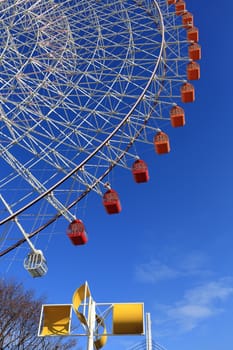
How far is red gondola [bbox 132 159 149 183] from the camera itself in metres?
16.4

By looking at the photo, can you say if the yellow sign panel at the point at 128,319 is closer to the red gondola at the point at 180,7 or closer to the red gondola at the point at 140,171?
the red gondola at the point at 140,171

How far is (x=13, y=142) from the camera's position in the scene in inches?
592

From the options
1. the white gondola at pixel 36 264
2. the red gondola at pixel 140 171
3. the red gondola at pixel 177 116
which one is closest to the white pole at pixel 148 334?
the white gondola at pixel 36 264

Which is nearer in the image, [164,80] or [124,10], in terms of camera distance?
[164,80]

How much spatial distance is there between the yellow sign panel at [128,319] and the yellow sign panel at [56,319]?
4.37 ft

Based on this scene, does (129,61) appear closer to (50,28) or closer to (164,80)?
(164,80)

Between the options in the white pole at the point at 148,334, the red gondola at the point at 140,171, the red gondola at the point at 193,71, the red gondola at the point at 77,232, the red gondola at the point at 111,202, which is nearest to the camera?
the white pole at the point at 148,334

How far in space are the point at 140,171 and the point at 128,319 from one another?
6843 millimetres

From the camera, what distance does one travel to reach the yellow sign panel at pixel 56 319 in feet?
35.8

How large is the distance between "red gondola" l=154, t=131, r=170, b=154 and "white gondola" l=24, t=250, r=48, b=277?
283 inches

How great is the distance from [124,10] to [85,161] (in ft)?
32.4

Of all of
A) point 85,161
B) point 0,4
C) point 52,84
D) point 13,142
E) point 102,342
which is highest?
point 0,4

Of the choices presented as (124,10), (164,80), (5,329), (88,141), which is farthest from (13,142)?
(5,329)

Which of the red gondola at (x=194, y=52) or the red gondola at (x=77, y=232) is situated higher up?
the red gondola at (x=194, y=52)
